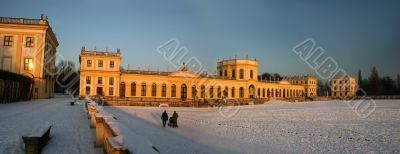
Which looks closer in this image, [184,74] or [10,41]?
[10,41]

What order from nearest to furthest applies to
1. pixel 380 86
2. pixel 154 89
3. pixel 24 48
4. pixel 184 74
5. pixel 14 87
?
1. pixel 14 87
2. pixel 24 48
3. pixel 154 89
4. pixel 184 74
5. pixel 380 86

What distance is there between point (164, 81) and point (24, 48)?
2225 cm

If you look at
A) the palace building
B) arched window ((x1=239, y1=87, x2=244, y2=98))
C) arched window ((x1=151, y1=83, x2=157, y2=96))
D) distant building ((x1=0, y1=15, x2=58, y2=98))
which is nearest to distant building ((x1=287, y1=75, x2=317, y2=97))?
the palace building

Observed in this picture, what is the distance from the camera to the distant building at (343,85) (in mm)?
119500

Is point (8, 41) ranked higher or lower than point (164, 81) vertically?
higher

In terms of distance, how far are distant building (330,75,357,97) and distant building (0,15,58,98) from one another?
355ft

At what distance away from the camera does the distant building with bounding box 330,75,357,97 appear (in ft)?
392

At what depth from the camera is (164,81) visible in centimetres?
5403

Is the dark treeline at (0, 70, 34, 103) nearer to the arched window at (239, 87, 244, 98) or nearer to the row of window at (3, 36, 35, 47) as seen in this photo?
the row of window at (3, 36, 35, 47)

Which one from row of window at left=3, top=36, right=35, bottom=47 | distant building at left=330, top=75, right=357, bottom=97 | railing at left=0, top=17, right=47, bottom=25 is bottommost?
distant building at left=330, top=75, right=357, bottom=97

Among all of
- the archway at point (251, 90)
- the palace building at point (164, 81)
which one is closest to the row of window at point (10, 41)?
the palace building at point (164, 81)

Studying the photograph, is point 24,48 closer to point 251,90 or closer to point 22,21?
point 22,21

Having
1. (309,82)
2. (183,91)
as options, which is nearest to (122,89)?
(183,91)

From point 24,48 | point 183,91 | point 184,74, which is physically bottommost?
point 183,91
